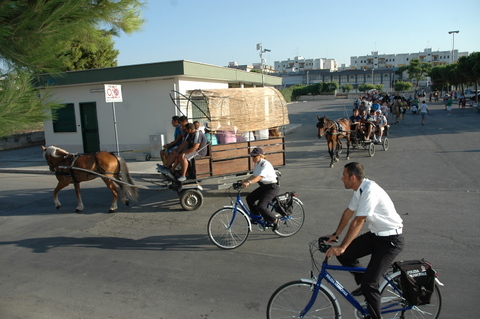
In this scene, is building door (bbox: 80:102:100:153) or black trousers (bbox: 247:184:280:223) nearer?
black trousers (bbox: 247:184:280:223)

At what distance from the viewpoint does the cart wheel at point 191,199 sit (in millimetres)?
9016

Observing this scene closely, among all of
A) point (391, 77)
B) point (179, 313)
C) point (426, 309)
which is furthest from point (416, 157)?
point (391, 77)

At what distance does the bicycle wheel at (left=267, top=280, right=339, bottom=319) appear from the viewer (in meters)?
3.78

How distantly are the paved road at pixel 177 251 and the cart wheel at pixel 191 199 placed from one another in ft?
0.78

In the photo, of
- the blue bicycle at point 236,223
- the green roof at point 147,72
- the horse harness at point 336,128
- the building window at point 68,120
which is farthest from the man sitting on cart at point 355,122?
the building window at point 68,120

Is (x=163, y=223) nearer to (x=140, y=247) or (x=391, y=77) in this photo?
(x=140, y=247)

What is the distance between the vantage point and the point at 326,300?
381 cm

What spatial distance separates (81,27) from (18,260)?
425cm

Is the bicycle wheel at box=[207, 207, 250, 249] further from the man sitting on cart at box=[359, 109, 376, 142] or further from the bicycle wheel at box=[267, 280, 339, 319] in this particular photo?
the man sitting on cart at box=[359, 109, 376, 142]

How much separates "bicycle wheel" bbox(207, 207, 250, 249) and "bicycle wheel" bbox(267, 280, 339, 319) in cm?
268

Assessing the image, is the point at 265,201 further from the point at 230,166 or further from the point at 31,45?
the point at 31,45

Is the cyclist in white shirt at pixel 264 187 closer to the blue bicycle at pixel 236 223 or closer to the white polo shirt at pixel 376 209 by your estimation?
the blue bicycle at pixel 236 223

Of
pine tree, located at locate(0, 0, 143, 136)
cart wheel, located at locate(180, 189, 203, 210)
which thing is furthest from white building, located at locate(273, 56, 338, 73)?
pine tree, located at locate(0, 0, 143, 136)

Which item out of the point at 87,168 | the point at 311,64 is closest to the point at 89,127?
the point at 87,168
